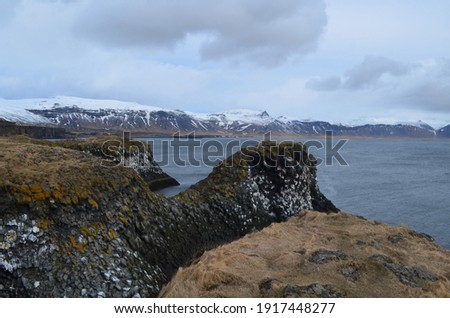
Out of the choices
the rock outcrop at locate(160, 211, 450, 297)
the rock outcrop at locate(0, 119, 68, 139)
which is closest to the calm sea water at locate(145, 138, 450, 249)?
the rock outcrop at locate(160, 211, 450, 297)

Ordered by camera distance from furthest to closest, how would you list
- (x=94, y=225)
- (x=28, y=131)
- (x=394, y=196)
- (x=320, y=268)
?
(x=28, y=131) → (x=394, y=196) → (x=94, y=225) → (x=320, y=268)

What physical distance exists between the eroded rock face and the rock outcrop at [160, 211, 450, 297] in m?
1.87

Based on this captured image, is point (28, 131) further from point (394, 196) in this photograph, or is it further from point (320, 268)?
point (320, 268)

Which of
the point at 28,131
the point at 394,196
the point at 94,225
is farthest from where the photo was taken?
the point at 28,131

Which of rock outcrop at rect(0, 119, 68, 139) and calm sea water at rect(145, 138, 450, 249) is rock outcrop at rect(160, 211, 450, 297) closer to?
calm sea water at rect(145, 138, 450, 249)

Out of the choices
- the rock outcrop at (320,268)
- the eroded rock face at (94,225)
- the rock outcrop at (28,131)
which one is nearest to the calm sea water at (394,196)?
the rock outcrop at (320,268)

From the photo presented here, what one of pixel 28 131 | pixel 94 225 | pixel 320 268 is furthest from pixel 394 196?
pixel 28 131

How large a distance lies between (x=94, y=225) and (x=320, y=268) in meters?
7.89

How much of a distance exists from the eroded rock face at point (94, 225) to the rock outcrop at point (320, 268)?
1872mm

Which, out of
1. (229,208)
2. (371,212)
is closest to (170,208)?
(229,208)

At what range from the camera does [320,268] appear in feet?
39.1

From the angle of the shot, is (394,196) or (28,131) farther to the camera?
(28,131)

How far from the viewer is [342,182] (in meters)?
53.2
